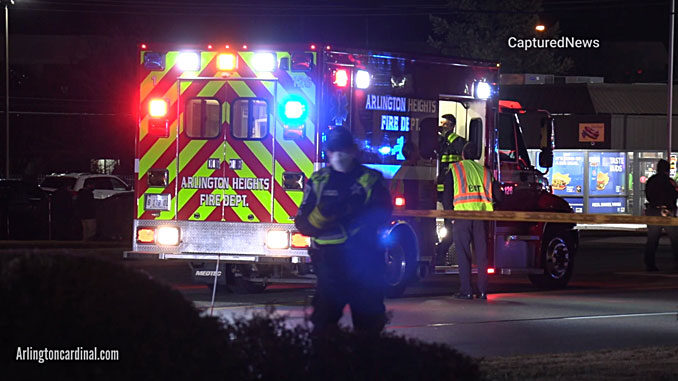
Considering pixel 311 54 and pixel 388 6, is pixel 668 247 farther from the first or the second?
pixel 388 6

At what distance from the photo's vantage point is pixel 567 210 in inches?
678

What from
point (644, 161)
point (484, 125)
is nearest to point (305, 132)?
point (484, 125)

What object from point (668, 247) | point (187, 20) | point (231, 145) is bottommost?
point (668, 247)

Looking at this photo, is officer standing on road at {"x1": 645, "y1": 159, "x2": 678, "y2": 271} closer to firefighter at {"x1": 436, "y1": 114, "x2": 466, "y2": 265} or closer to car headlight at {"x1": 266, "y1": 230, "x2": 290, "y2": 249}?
firefighter at {"x1": 436, "y1": 114, "x2": 466, "y2": 265}

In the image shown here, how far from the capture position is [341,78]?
1423cm

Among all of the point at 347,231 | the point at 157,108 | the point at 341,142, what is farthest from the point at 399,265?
the point at 341,142

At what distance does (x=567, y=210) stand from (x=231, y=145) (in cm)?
523

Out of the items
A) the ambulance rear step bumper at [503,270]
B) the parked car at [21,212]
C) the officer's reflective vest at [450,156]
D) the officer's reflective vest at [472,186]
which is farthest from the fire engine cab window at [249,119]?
the parked car at [21,212]

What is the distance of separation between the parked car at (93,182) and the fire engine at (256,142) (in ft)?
83.8

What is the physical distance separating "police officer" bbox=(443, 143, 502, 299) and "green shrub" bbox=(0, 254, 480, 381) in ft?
27.7

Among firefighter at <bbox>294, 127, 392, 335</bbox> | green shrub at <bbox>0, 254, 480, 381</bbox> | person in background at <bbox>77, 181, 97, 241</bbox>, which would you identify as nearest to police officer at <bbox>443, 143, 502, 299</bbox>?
firefighter at <bbox>294, 127, 392, 335</bbox>

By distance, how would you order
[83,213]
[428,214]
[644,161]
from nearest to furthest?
1. [428,214]
2. [83,213]
3. [644,161]

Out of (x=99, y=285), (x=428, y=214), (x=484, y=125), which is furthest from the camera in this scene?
(x=484, y=125)

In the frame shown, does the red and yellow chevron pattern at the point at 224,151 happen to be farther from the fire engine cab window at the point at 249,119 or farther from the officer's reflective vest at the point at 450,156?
the officer's reflective vest at the point at 450,156
